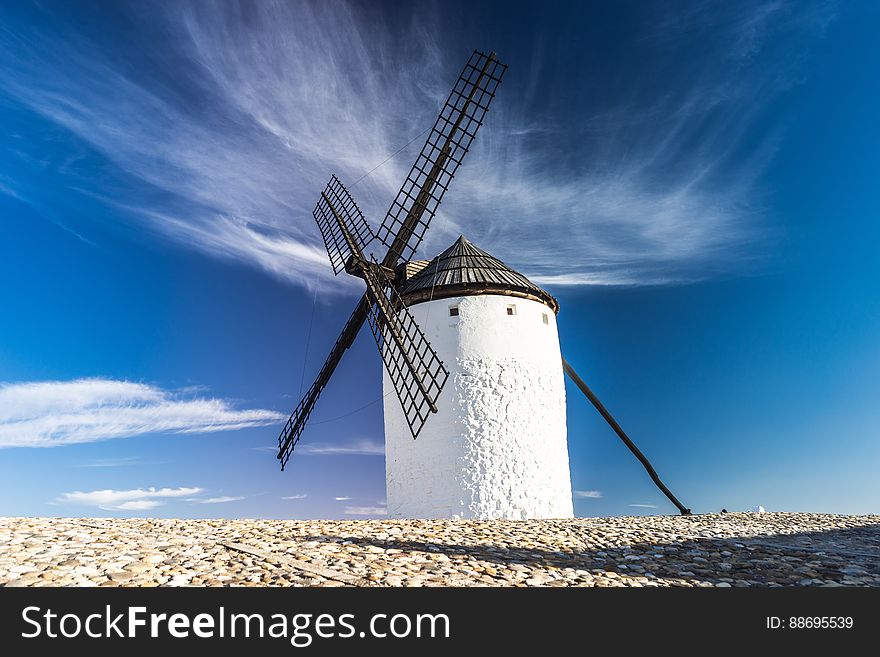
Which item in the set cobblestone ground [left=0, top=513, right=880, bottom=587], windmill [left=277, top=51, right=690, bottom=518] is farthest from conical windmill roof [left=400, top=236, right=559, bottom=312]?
cobblestone ground [left=0, top=513, right=880, bottom=587]

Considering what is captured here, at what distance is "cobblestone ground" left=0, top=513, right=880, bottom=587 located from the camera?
727cm

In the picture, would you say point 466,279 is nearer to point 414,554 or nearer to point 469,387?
point 469,387

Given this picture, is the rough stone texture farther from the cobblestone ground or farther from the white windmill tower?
the cobblestone ground

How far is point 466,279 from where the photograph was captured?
17.2 meters

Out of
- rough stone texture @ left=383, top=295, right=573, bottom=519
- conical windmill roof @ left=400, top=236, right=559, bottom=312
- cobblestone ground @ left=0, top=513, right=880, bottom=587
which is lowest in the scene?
cobblestone ground @ left=0, top=513, right=880, bottom=587

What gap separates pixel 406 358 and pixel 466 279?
9.73 feet

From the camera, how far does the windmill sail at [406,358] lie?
15.9 metres

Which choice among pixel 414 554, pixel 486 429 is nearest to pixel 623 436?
pixel 486 429

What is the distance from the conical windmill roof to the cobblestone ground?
6599 mm

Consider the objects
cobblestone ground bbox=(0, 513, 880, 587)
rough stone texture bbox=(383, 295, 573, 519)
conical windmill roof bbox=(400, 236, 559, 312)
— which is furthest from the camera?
conical windmill roof bbox=(400, 236, 559, 312)

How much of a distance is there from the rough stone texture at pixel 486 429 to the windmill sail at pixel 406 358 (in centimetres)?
36
